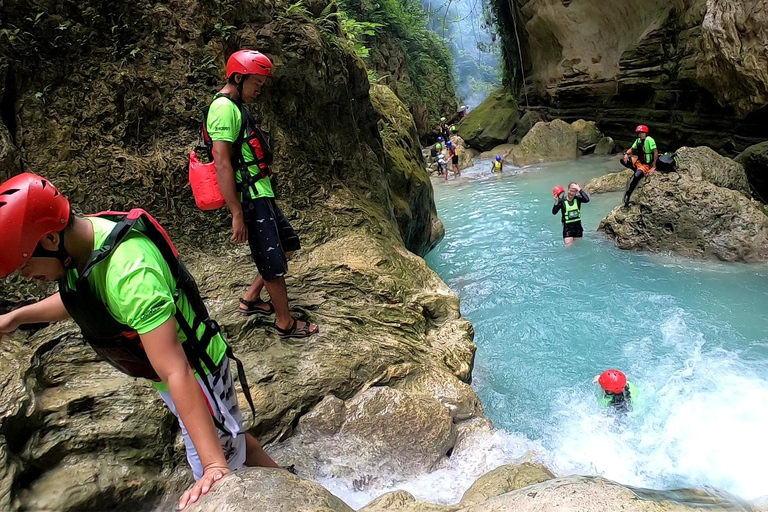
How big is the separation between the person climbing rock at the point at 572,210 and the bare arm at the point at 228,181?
7.53 metres

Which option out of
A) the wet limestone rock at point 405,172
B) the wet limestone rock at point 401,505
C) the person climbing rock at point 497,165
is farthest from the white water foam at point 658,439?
the person climbing rock at point 497,165

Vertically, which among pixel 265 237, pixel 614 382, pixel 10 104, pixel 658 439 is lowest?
pixel 658 439

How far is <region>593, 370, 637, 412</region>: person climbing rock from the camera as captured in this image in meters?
4.68

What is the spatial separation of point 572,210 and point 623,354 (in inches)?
161

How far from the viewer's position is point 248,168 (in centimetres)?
317

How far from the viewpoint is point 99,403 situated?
2879mm

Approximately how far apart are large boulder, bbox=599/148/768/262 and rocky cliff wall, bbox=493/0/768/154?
261 cm

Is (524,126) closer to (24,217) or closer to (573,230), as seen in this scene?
(573,230)

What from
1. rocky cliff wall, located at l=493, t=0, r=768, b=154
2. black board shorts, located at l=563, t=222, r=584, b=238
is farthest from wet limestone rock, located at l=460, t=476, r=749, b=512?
rocky cliff wall, located at l=493, t=0, r=768, b=154

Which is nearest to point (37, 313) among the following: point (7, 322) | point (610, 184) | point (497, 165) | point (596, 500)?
point (7, 322)

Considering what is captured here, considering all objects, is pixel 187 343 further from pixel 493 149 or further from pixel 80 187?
pixel 493 149

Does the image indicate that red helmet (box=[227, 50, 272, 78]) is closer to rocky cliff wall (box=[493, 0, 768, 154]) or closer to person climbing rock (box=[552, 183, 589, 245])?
person climbing rock (box=[552, 183, 589, 245])

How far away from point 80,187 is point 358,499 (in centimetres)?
329

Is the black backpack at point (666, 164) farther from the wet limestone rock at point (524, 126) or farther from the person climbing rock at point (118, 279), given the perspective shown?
the wet limestone rock at point (524, 126)
